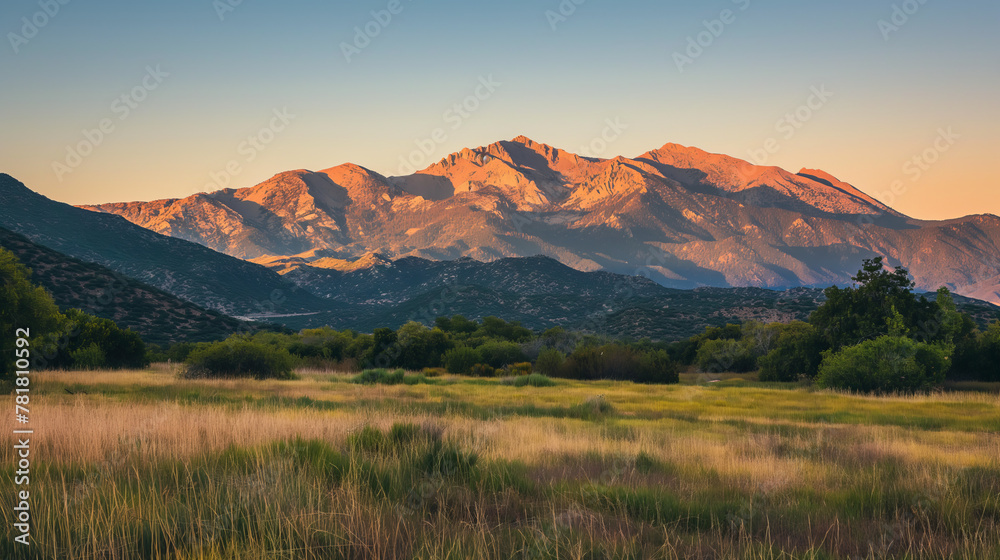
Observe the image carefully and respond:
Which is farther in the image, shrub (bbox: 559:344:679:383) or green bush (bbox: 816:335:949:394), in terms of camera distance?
shrub (bbox: 559:344:679:383)

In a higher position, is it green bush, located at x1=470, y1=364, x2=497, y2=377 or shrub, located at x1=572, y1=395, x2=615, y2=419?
shrub, located at x1=572, y1=395, x2=615, y2=419

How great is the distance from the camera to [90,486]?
6.14 metres

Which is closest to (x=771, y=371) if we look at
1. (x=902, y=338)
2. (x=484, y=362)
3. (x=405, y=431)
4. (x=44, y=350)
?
(x=902, y=338)

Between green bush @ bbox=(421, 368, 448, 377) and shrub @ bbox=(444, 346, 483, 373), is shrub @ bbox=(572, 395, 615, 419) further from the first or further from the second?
shrub @ bbox=(444, 346, 483, 373)

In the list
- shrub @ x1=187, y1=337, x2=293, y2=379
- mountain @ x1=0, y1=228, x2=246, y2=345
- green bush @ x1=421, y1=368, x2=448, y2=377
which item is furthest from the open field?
mountain @ x1=0, y1=228, x2=246, y2=345

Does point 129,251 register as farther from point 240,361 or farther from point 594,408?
point 594,408

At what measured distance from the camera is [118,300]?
3036 inches

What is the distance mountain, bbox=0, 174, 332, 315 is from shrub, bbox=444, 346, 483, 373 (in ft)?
484

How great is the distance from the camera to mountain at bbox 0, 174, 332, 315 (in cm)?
17112

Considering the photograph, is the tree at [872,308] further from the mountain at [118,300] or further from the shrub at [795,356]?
the mountain at [118,300]

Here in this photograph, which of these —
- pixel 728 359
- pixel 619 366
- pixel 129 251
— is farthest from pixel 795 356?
pixel 129 251

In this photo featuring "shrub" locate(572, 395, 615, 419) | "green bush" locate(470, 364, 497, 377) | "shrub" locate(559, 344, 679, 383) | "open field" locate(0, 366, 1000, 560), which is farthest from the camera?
"green bush" locate(470, 364, 497, 377)

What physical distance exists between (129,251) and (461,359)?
186 meters

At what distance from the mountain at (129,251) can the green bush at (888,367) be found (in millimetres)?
168615
